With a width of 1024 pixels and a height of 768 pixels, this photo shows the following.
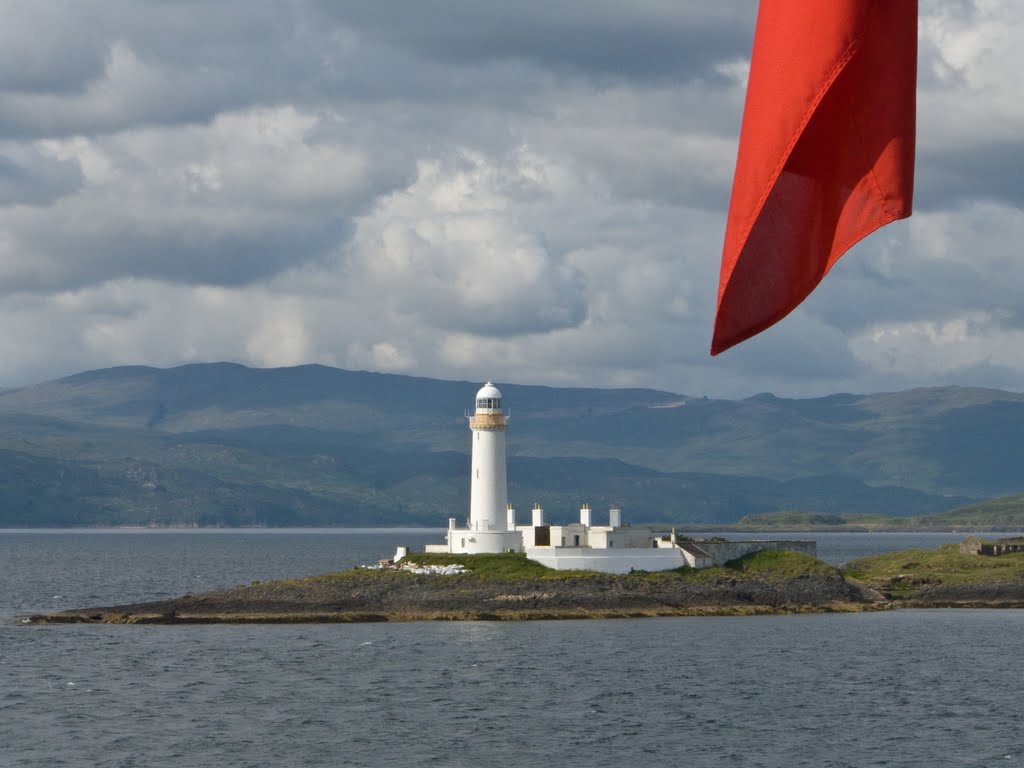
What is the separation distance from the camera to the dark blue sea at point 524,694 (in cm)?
5575

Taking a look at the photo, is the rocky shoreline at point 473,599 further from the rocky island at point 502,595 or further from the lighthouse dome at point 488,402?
the lighthouse dome at point 488,402

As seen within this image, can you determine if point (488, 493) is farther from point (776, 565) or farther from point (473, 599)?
point (776, 565)

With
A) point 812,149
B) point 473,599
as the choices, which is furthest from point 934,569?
point 812,149

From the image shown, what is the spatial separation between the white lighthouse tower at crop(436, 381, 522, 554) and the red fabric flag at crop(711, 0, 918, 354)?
3494 inches

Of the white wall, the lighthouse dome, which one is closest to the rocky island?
the white wall

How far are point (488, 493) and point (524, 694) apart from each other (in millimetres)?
27527

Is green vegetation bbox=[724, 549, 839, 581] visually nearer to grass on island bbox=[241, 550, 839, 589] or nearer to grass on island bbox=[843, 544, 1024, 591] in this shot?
grass on island bbox=[241, 550, 839, 589]

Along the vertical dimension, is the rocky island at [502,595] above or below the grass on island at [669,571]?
below

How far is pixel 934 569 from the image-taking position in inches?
4872

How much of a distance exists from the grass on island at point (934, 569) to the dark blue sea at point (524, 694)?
13197mm

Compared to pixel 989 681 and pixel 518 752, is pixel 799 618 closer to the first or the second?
pixel 989 681

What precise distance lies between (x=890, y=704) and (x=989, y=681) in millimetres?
9948

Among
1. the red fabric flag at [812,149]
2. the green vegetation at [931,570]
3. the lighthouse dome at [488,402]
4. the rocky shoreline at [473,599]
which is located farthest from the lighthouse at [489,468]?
the red fabric flag at [812,149]

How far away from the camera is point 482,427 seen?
95.2m
